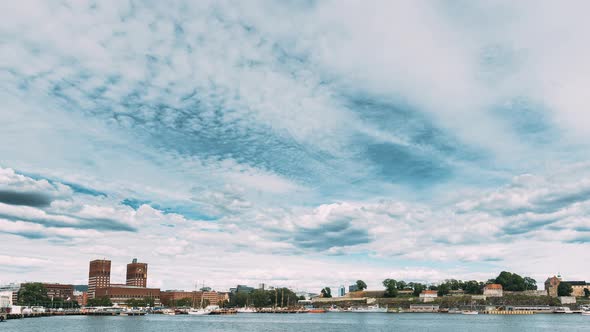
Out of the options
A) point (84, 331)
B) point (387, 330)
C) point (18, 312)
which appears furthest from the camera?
point (18, 312)

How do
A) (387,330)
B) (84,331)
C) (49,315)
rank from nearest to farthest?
(84,331) < (387,330) < (49,315)

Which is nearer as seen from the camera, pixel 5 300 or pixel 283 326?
pixel 283 326

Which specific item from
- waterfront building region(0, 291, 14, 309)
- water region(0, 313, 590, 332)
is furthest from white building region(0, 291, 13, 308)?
water region(0, 313, 590, 332)

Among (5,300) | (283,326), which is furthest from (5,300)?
(283,326)

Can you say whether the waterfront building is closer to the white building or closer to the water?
the white building

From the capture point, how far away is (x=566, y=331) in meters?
113

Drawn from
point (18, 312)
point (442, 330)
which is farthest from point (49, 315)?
point (442, 330)

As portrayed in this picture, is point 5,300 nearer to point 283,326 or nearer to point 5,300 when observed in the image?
point 5,300

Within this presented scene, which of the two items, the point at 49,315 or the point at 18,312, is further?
the point at 49,315

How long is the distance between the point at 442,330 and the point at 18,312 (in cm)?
13057

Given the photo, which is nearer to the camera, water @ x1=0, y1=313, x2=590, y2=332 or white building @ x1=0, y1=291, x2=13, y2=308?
water @ x1=0, y1=313, x2=590, y2=332

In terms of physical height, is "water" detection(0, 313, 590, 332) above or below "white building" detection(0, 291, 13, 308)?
below

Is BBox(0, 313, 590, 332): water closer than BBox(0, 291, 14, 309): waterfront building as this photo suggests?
Yes

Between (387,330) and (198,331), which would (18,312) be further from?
(387,330)
